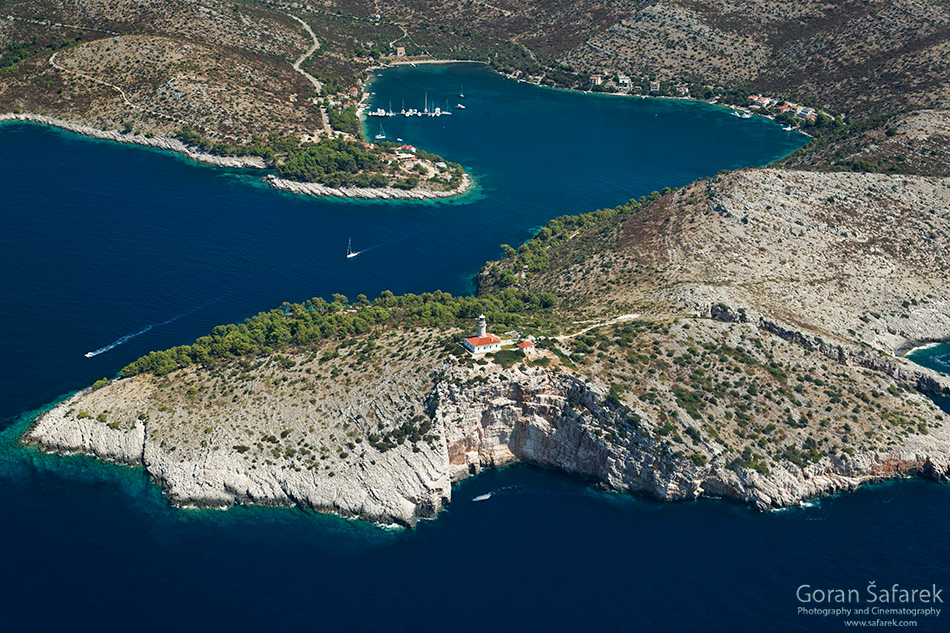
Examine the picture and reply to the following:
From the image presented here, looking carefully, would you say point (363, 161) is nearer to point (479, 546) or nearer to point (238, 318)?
point (238, 318)

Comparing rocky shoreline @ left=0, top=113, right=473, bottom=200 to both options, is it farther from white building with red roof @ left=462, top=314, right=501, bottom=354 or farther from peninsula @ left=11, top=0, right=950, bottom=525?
white building with red roof @ left=462, top=314, right=501, bottom=354

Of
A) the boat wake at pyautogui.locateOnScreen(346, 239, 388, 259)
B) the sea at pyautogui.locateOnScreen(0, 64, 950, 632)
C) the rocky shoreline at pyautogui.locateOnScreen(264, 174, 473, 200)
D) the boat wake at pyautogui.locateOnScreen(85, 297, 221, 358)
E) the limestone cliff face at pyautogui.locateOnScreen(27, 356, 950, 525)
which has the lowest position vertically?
the sea at pyautogui.locateOnScreen(0, 64, 950, 632)

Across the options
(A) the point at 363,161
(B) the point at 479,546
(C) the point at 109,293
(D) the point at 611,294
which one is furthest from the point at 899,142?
(C) the point at 109,293

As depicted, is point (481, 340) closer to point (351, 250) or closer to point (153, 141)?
point (351, 250)

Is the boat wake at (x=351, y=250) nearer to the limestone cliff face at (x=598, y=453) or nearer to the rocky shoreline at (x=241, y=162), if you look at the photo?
the rocky shoreline at (x=241, y=162)

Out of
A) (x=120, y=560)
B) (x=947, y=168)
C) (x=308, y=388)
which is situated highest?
(x=947, y=168)

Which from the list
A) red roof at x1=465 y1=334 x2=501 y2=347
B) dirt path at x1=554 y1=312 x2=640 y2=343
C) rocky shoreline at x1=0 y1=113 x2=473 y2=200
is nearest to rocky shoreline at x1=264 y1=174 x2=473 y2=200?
rocky shoreline at x1=0 y1=113 x2=473 y2=200

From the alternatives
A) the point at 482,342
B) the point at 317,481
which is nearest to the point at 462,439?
the point at 482,342

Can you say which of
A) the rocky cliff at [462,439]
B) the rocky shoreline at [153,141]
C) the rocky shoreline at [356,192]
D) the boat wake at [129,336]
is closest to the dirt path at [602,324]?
the rocky cliff at [462,439]
